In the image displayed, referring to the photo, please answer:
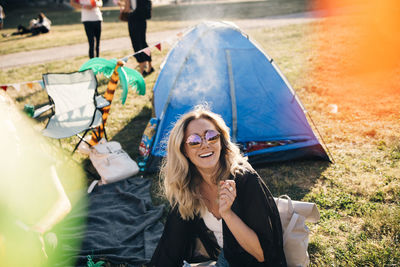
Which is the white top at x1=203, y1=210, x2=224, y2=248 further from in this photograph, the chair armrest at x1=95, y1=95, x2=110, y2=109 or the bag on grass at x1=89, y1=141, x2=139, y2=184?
the chair armrest at x1=95, y1=95, x2=110, y2=109

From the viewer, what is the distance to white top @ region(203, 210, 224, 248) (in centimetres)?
223

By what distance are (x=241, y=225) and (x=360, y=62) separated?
744 centimetres

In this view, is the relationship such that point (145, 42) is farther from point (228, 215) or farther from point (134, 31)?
point (228, 215)

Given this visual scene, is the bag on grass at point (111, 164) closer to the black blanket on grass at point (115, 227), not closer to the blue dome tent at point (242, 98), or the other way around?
the black blanket on grass at point (115, 227)

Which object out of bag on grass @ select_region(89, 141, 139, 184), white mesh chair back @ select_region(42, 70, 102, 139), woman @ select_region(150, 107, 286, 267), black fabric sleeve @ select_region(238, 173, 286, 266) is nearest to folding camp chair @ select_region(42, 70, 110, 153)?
white mesh chair back @ select_region(42, 70, 102, 139)

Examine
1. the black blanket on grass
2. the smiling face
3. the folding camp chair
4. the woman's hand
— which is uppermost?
the smiling face

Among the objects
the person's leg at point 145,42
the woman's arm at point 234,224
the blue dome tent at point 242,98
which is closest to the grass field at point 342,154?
the blue dome tent at point 242,98

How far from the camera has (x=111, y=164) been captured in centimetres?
431

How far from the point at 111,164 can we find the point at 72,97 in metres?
1.51

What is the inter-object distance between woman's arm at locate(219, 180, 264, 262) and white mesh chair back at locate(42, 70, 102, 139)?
10.5 ft

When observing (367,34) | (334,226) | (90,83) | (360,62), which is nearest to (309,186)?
(334,226)

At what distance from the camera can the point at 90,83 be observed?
507cm

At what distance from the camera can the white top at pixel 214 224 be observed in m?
2.23

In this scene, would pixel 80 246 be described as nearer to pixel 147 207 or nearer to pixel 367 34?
pixel 147 207
